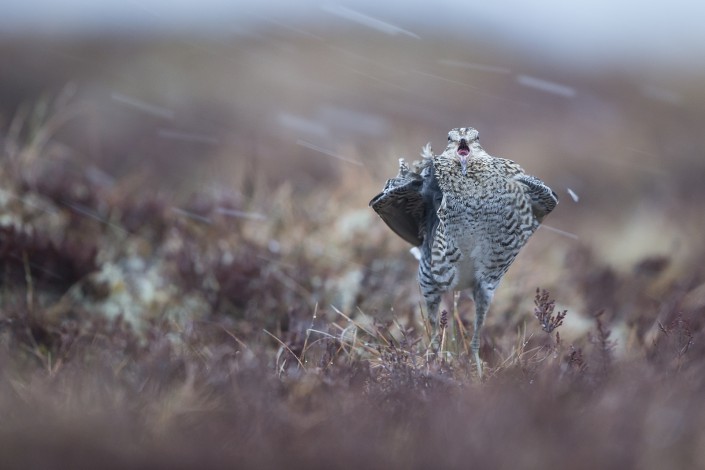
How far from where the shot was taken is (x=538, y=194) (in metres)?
3.57

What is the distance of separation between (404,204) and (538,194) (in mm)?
663

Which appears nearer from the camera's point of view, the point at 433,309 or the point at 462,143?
the point at 462,143

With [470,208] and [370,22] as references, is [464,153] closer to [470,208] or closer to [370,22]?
[470,208]

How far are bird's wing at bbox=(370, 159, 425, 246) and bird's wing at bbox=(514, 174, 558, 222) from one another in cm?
49

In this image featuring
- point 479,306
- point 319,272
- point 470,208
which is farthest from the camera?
point 319,272

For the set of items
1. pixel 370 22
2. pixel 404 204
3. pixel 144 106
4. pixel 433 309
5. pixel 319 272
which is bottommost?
pixel 144 106

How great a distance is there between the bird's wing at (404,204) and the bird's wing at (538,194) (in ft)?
1.62

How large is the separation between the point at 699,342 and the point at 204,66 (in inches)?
422

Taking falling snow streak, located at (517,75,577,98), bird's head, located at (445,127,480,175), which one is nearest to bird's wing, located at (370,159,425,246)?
bird's head, located at (445,127,480,175)

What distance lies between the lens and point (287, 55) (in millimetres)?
13086

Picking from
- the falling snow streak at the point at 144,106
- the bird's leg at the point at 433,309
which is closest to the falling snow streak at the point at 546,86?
the falling snow streak at the point at 144,106

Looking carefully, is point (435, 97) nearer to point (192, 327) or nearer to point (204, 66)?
point (204, 66)

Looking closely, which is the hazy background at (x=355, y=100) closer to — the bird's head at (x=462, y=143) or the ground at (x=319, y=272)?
the ground at (x=319, y=272)

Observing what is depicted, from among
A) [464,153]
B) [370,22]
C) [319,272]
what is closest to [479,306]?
[464,153]
